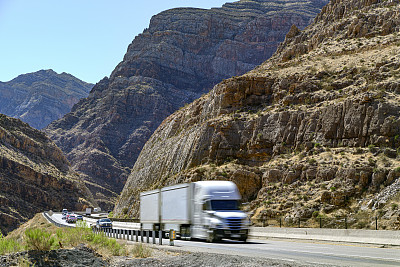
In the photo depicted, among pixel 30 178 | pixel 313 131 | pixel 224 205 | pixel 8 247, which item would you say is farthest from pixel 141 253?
pixel 30 178

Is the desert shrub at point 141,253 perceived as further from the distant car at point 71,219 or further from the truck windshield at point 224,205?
the distant car at point 71,219

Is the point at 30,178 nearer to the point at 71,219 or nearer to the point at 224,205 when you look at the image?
the point at 71,219

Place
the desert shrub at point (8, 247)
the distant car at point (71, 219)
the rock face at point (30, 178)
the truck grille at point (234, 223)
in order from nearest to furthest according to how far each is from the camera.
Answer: the desert shrub at point (8, 247)
the truck grille at point (234, 223)
the distant car at point (71, 219)
the rock face at point (30, 178)

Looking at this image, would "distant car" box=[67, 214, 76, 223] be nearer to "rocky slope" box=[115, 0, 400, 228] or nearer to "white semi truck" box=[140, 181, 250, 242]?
"rocky slope" box=[115, 0, 400, 228]

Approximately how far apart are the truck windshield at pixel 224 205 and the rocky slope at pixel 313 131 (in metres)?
10.5

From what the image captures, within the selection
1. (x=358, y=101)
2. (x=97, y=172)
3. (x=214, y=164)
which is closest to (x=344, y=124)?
(x=358, y=101)

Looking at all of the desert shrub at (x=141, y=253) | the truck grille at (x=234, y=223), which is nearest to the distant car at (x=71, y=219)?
the truck grille at (x=234, y=223)

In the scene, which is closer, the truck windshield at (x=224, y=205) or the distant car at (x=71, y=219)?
the truck windshield at (x=224, y=205)

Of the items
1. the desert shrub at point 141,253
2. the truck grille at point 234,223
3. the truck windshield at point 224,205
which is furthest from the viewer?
the truck windshield at point 224,205

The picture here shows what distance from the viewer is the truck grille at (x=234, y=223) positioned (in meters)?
25.9

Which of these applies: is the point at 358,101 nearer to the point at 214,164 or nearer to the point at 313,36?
the point at 214,164

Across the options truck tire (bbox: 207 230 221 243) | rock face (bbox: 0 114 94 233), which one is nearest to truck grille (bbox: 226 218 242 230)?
truck tire (bbox: 207 230 221 243)

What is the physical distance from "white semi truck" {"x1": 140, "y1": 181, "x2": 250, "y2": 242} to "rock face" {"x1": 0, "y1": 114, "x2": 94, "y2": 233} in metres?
80.8

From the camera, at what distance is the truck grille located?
25873mm
